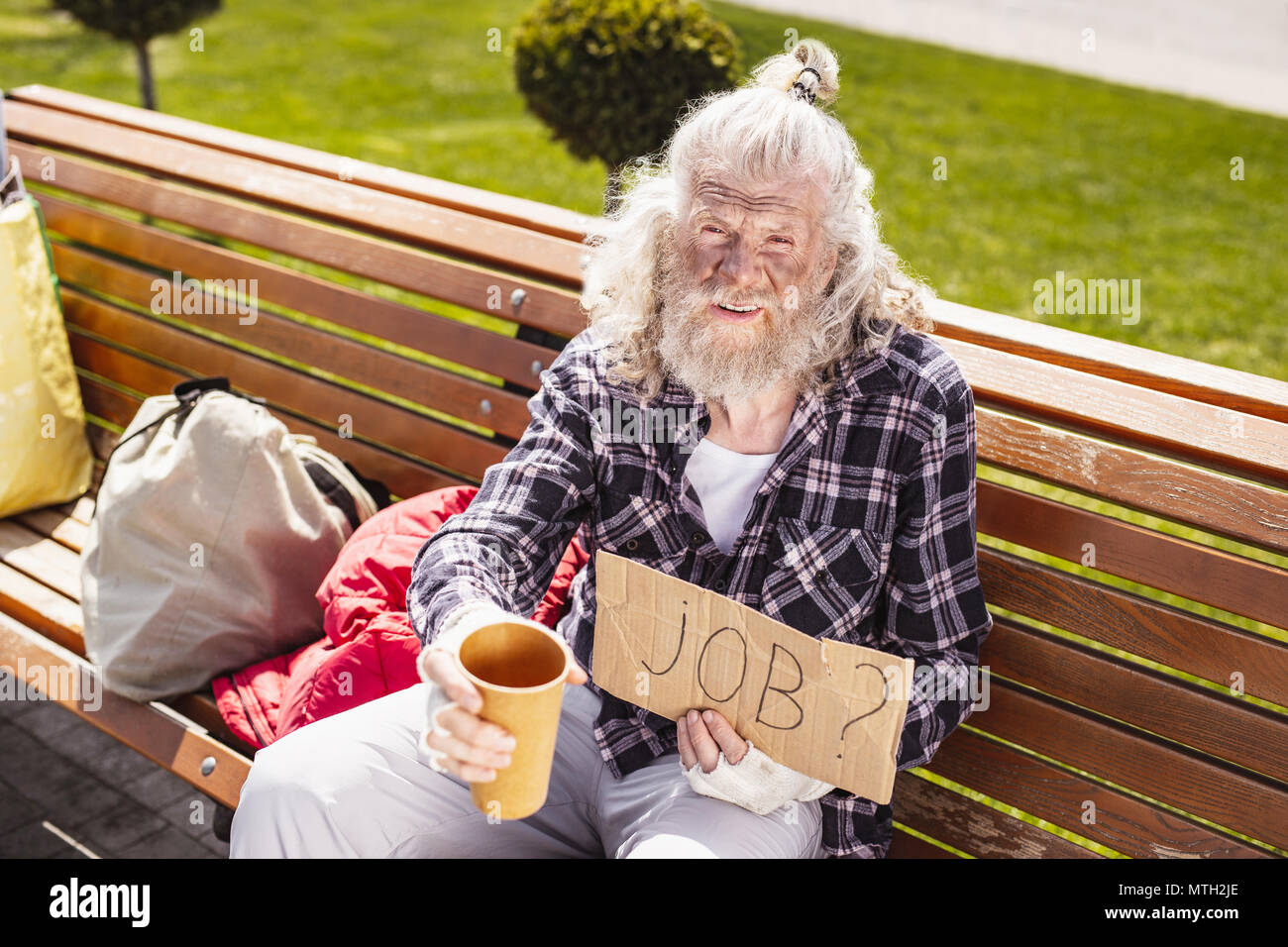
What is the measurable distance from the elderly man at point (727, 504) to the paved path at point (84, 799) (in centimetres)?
141

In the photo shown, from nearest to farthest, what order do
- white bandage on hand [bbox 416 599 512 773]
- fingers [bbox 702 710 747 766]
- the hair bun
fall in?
white bandage on hand [bbox 416 599 512 773] < fingers [bbox 702 710 747 766] < the hair bun

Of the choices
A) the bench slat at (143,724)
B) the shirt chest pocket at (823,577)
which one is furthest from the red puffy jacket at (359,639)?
the shirt chest pocket at (823,577)

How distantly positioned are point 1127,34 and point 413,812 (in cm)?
1087

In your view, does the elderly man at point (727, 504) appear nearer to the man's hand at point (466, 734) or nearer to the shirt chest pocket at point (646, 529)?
the shirt chest pocket at point (646, 529)

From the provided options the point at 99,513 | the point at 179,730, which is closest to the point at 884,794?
the point at 179,730

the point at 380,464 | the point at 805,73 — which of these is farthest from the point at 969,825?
the point at 380,464

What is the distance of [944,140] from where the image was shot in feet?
30.6

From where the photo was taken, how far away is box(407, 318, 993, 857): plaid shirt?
228 cm

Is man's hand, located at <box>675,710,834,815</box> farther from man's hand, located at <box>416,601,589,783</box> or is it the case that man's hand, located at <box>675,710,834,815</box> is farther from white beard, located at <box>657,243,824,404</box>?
white beard, located at <box>657,243,824,404</box>

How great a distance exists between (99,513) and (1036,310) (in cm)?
492

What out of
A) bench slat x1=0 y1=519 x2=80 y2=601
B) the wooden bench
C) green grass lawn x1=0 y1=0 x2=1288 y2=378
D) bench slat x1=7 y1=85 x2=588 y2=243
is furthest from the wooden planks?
green grass lawn x1=0 y1=0 x2=1288 y2=378

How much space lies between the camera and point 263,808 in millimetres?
2199

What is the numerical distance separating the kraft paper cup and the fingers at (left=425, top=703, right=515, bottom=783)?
1 centimetres
